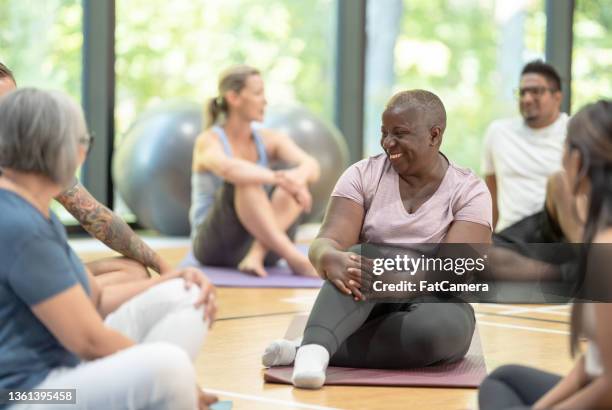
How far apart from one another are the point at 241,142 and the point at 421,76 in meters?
3.54

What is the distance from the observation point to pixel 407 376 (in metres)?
2.89

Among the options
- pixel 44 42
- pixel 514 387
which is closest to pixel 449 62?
pixel 44 42

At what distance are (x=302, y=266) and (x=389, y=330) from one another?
224 centimetres

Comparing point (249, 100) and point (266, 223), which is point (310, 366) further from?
point (249, 100)

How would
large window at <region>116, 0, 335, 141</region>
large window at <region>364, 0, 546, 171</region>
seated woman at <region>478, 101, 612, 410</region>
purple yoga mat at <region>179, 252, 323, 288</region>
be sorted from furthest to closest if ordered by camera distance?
Result: large window at <region>364, 0, 546, 171</region>
large window at <region>116, 0, 335, 141</region>
purple yoga mat at <region>179, 252, 323, 288</region>
seated woman at <region>478, 101, 612, 410</region>

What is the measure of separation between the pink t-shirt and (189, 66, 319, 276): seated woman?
198 centimetres

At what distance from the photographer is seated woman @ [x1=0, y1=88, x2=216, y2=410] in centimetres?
175

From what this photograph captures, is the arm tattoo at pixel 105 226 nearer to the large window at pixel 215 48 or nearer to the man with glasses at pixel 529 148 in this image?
the man with glasses at pixel 529 148

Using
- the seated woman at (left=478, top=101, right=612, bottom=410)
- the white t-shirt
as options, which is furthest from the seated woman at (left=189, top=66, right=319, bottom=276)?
the seated woman at (left=478, top=101, right=612, bottom=410)

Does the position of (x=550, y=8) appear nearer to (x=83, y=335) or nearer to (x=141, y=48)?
(x=141, y=48)

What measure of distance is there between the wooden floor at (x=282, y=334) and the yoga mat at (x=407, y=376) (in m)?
0.03

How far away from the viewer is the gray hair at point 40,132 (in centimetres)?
177

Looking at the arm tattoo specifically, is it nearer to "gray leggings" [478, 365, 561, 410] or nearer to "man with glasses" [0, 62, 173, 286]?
"man with glasses" [0, 62, 173, 286]

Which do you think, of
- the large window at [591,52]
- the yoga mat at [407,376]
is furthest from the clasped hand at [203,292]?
the large window at [591,52]
